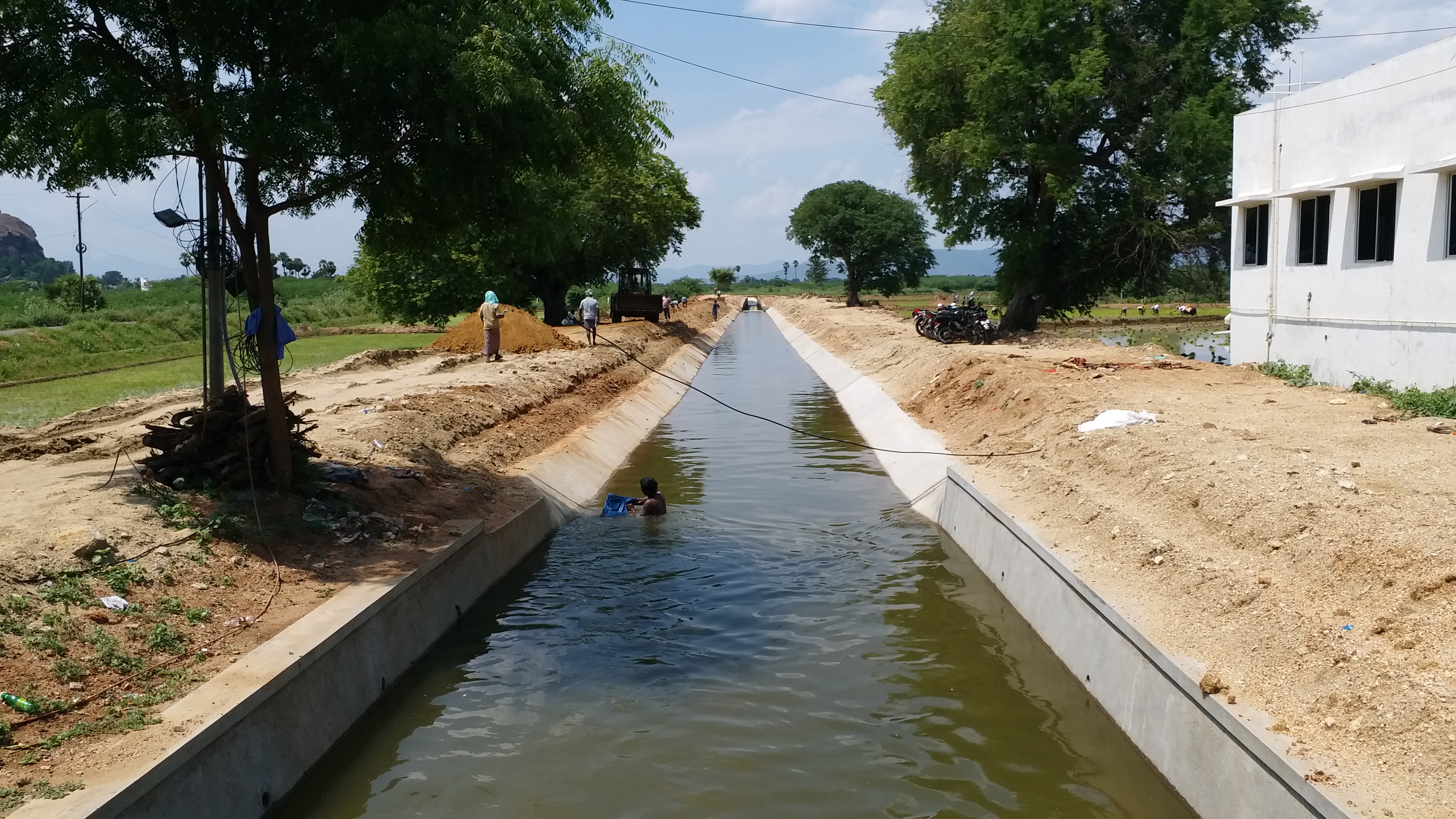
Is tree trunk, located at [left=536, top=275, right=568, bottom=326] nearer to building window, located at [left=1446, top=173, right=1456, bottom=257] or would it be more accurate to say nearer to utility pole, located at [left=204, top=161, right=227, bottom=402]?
utility pole, located at [left=204, top=161, right=227, bottom=402]

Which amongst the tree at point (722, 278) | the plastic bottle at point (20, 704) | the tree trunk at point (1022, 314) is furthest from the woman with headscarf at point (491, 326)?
the tree at point (722, 278)

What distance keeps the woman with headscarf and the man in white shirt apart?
413 cm

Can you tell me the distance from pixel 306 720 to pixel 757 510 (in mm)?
9051

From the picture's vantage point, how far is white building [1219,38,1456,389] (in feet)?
49.2

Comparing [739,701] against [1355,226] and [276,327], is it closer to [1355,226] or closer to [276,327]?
[276,327]

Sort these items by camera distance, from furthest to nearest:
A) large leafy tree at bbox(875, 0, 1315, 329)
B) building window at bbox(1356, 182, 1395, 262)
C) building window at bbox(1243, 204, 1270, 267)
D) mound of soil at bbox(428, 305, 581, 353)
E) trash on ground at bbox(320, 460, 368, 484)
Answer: mound of soil at bbox(428, 305, 581, 353) < large leafy tree at bbox(875, 0, 1315, 329) < building window at bbox(1243, 204, 1270, 267) < building window at bbox(1356, 182, 1395, 262) < trash on ground at bbox(320, 460, 368, 484)

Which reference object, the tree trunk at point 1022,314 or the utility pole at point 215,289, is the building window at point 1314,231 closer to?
the tree trunk at point 1022,314

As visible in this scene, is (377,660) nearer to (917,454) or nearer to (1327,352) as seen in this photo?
(917,454)

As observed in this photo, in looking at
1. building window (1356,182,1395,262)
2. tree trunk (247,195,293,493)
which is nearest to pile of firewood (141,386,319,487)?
tree trunk (247,195,293,493)

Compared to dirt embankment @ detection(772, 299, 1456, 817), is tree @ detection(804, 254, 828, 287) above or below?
above

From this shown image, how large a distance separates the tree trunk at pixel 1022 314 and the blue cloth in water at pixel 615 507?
23.6 meters

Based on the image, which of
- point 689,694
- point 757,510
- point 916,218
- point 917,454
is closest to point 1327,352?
point 917,454

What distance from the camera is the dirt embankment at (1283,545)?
5664 mm

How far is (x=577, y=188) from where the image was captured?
139ft
